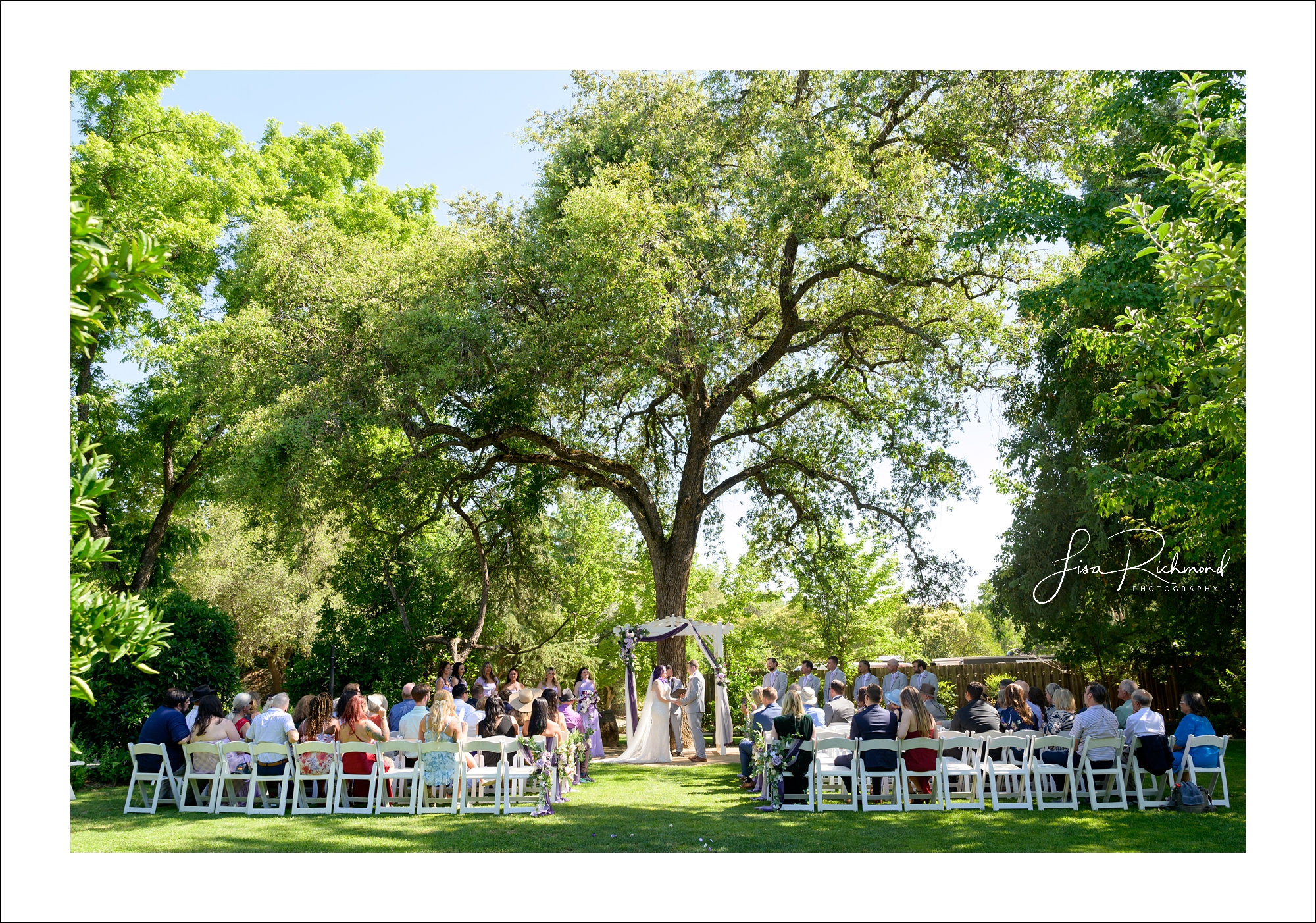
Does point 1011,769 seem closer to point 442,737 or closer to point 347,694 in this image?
point 442,737

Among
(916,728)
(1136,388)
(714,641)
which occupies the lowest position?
(916,728)

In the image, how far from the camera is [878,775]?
9758mm

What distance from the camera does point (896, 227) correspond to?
48.4 feet

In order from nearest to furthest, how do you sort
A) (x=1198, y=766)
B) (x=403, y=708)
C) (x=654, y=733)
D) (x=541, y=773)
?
(x=1198, y=766) < (x=541, y=773) < (x=403, y=708) < (x=654, y=733)

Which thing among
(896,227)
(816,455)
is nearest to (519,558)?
(816,455)

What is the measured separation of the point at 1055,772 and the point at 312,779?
748cm

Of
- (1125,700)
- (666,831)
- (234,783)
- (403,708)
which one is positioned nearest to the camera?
(666,831)

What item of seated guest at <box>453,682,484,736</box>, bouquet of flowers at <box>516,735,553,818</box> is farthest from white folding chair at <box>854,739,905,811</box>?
seated guest at <box>453,682,484,736</box>

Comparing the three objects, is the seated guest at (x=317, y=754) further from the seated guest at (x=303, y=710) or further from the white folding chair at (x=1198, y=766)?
the white folding chair at (x=1198, y=766)

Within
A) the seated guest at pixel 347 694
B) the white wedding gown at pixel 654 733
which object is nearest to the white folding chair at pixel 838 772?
the seated guest at pixel 347 694

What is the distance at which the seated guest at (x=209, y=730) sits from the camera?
9.87 meters

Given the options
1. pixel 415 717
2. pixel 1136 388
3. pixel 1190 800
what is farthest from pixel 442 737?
pixel 1136 388

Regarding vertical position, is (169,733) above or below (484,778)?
above
